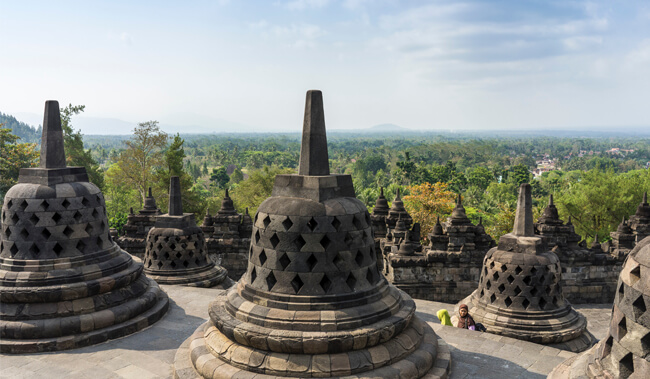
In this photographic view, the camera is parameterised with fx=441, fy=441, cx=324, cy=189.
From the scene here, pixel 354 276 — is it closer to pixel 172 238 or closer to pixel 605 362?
pixel 605 362

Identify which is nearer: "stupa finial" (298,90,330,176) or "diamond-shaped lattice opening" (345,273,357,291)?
"diamond-shaped lattice opening" (345,273,357,291)

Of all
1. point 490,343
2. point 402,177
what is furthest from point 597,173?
point 490,343

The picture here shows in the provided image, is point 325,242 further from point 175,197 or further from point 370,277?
point 175,197

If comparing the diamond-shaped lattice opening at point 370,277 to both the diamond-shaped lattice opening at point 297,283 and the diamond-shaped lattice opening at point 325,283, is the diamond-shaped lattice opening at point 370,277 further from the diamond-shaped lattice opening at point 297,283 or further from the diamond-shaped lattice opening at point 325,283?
the diamond-shaped lattice opening at point 297,283

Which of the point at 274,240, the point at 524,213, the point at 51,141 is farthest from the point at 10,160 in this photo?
the point at 524,213

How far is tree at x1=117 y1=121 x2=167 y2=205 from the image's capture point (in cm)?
3944

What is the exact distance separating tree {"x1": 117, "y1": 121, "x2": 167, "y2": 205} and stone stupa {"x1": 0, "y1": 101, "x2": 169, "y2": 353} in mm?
32659

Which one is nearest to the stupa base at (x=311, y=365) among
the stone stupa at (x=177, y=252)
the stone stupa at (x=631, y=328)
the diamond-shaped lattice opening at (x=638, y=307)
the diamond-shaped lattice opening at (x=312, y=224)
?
the diamond-shaped lattice opening at (x=312, y=224)

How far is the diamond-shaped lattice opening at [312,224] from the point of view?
5.71 m

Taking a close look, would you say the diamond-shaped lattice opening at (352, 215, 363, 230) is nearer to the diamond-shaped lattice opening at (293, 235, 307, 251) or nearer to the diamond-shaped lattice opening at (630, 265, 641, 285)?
the diamond-shaped lattice opening at (293, 235, 307, 251)

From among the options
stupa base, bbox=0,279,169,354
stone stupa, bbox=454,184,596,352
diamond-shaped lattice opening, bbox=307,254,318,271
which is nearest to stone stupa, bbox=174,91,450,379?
diamond-shaped lattice opening, bbox=307,254,318,271

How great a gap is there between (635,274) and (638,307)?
0.91ft

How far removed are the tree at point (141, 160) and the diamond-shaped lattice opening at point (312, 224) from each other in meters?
36.9

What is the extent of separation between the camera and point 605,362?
4066mm
